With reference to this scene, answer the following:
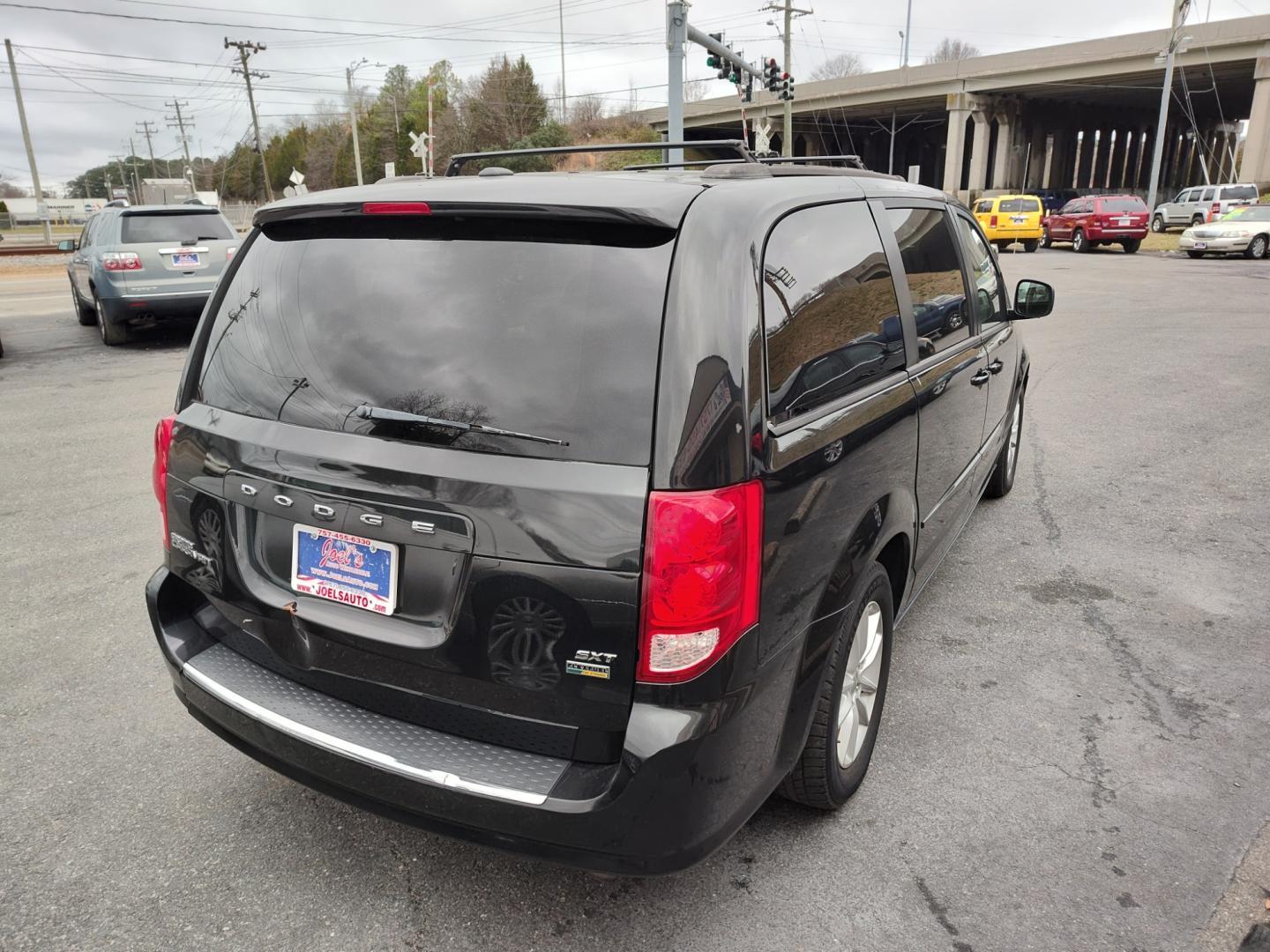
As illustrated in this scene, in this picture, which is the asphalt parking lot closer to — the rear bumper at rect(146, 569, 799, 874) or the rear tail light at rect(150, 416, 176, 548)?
the rear bumper at rect(146, 569, 799, 874)

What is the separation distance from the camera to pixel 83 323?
1460cm

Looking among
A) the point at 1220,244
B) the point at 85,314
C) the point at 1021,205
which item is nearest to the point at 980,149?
the point at 1021,205

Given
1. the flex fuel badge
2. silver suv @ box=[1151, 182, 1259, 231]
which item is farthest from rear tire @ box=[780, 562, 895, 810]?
silver suv @ box=[1151, 182, 1259, 231]

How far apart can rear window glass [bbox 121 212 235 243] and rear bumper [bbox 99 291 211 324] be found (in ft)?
2.43

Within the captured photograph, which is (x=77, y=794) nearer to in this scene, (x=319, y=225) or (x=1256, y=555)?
(x=319, y=225)

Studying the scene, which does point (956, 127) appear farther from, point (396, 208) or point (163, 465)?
point (163, 465)

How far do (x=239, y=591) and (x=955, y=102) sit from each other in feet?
198

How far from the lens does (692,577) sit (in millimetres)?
1954

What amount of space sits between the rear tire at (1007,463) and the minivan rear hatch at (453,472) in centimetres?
396

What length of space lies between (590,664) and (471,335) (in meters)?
0.81

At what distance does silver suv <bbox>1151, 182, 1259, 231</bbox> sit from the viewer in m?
32.6

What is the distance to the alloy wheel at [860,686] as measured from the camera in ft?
8.89

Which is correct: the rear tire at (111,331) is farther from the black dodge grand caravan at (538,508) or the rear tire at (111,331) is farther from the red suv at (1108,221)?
the red suv at (1108,221)

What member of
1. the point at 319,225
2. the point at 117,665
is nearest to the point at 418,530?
the point at 319,225
